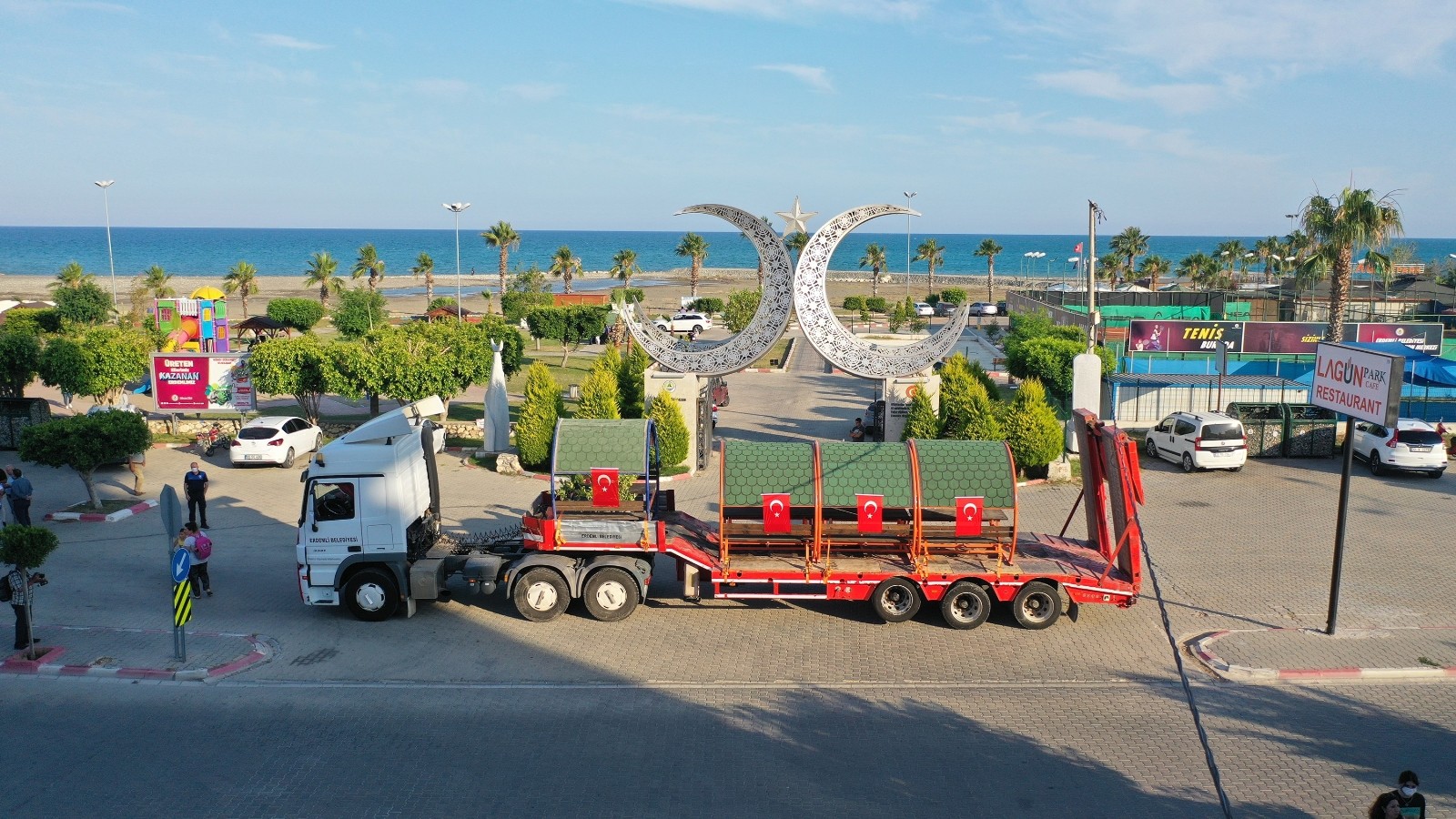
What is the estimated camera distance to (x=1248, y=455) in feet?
85.2

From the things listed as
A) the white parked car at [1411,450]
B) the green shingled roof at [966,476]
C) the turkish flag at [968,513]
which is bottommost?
the white parked car at [1411,450]

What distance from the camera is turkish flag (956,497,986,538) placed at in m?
14.1

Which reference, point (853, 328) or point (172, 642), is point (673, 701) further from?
point (853, 328)

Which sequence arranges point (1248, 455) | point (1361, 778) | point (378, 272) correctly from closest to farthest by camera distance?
1. point (1361, 778)
2. point (1248, 455)
3. point (378, 272)

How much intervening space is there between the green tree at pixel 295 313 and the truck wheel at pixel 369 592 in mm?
42145

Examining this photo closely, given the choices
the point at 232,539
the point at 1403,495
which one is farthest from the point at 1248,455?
the point at 232,539

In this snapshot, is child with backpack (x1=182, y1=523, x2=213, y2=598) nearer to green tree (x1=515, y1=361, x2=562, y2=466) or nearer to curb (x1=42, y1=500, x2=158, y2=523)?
curb (x1=42, y1=500, x2=158, y2=523)

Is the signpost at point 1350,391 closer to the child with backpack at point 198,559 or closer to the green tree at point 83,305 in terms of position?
the child with backpack at point 198,559

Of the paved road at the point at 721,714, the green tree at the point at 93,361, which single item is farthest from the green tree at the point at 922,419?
the green tree at the point at 93,361

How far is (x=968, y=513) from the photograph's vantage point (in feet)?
46.3

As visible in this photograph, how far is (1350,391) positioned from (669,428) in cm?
1392

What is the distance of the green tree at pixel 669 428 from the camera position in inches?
936

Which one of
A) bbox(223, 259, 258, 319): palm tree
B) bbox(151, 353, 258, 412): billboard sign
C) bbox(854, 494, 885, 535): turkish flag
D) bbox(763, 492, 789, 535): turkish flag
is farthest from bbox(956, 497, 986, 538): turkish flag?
bbox(223, 259, 258, 319): palm tree

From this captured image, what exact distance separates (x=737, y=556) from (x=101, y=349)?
21088 millimetres
